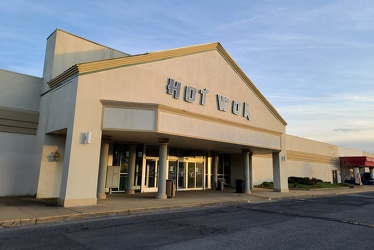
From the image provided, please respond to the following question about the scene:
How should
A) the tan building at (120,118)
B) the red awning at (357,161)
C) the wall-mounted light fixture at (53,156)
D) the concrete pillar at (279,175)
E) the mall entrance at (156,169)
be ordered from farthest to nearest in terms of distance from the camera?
the red awning at (357,161), the concrete pillar at (279,175), the mall entrance at (156,169), the wall-mounted light fixture at (53,156), the tan building at (120,118)

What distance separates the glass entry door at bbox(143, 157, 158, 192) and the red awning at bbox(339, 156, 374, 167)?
37.1 metres

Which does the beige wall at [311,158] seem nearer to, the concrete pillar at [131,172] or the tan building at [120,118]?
the tan building at [120,118]

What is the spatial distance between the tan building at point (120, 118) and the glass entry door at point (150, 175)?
0.24 feet

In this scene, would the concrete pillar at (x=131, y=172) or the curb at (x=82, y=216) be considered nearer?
the curb at (x=82, y=216)

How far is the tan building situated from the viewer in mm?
12867

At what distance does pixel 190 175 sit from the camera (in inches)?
928

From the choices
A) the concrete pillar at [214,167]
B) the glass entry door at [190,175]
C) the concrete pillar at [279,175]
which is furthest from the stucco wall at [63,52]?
the concrete pillar at [279,175]

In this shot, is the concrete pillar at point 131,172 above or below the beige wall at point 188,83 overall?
below

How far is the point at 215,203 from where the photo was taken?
14.8 metres

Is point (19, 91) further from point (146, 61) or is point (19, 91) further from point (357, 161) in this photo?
point (357, 161)

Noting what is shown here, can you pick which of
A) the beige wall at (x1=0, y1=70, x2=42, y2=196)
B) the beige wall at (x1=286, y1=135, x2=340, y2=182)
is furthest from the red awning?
the beige wall at (x1=0, y1=70, x2=42, y2=196)

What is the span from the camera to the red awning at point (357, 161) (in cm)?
4316

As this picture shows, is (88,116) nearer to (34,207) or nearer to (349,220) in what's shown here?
(34,207)

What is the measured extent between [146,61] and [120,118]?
3.56 m
